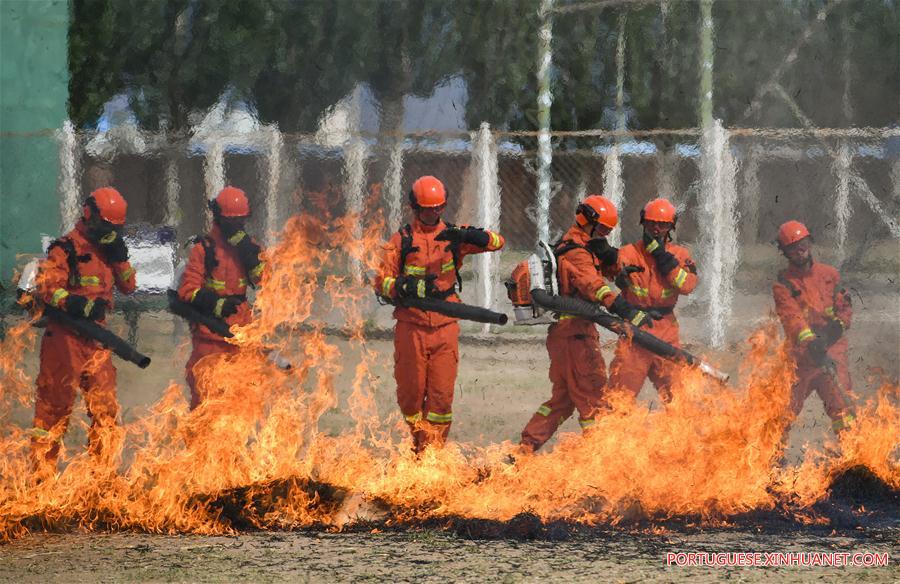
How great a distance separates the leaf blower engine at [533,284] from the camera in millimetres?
7617

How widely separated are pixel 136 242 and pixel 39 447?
5.60 meters

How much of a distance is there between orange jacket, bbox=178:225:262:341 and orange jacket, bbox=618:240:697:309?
2.44m

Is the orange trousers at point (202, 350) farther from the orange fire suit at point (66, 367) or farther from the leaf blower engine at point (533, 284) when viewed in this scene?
the leaf blower engine at point (533, 284)

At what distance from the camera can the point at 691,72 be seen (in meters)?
19.0

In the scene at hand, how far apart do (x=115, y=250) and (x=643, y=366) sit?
3.47 metres

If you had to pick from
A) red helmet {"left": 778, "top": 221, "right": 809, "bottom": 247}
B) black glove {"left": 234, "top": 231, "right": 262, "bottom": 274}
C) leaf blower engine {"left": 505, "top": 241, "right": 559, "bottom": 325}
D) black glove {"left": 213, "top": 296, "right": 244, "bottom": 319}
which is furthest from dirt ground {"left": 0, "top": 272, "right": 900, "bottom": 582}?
red helmet {"left": 778, "top": 221, "right": 809, "bottom": 247}

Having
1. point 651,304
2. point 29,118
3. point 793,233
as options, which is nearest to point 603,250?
point 651,304

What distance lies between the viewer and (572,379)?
7.61m

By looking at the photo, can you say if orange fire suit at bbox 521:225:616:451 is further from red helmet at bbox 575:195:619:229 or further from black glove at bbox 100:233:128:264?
black glove at bbox 100:233:128:264

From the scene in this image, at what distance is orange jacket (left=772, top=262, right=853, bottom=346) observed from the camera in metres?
8.60

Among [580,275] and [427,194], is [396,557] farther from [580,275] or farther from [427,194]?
[427,194]

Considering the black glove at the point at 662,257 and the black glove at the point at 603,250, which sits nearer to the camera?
the black glove at the point at 603,250

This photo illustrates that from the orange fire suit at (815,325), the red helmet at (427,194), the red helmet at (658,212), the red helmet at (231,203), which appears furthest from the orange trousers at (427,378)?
the orange fire suit at (815,325)

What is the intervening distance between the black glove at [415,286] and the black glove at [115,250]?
5.88 feet
